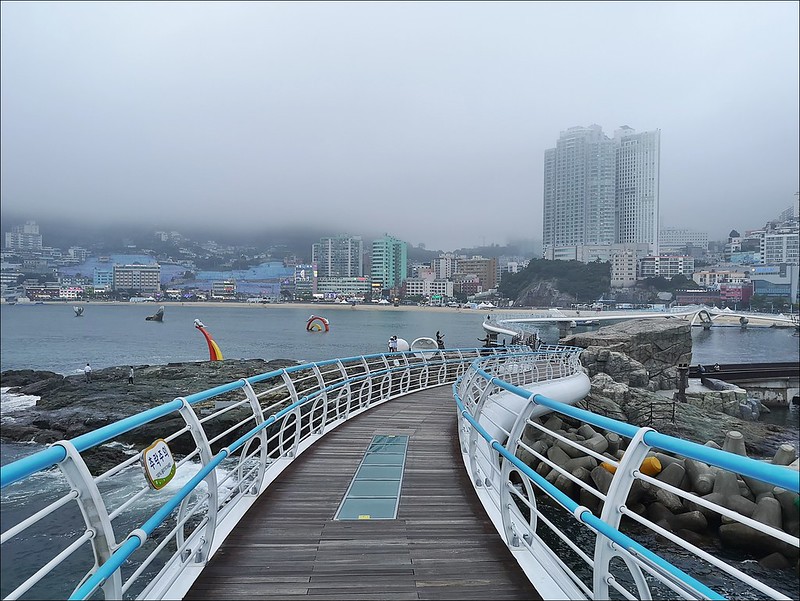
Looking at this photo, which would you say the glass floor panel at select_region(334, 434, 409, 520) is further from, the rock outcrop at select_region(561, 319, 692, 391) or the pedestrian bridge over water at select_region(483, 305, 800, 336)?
the pedestrian bridge over water at select_region(483, 305, 800, 336)

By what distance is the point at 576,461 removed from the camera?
11648 millimetres

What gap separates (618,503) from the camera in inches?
92.1

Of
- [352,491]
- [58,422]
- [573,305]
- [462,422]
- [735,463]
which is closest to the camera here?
[735,463]

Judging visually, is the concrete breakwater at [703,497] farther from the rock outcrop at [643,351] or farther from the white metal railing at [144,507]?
the rock outcrop at [643,351]

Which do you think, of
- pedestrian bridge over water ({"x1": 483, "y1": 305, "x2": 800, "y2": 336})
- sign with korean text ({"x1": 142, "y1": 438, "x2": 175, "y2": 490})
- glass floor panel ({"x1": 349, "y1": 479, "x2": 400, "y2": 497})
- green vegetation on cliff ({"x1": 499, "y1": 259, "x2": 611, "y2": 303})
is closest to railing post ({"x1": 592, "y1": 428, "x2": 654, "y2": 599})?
sign with korean text ({"x1": 142, "y1": 438, "x2": 175, "y2": 490})

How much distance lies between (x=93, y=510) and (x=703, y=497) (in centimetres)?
1061

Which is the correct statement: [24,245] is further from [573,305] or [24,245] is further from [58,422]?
[573,305]

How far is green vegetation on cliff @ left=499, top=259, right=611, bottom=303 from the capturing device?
145 meters

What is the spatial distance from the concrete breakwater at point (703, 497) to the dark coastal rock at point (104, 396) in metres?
12.6

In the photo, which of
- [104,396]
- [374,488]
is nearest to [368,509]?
[374,488]

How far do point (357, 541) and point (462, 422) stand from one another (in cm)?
369

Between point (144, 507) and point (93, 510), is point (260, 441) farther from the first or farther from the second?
point (144, 507)

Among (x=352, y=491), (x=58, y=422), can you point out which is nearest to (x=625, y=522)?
(x=352, y=491)

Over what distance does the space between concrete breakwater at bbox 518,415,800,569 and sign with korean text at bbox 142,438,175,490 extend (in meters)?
7.02
